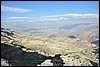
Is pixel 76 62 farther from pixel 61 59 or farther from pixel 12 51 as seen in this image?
pixel 12 51

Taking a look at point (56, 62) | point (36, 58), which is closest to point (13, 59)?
point (36, 58)

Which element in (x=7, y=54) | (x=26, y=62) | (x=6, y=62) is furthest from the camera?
(x=7, y=54)

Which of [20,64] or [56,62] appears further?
[56,62]

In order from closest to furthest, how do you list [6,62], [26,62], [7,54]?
1. [6,62]
2. [26,62]
3. [7,54]

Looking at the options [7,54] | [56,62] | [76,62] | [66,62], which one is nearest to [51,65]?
[56,62]

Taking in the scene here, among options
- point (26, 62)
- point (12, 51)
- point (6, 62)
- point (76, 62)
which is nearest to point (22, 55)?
point (12, 51)

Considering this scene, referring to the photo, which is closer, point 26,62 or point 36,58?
point 26,62

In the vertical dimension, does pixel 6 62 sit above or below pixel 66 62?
above

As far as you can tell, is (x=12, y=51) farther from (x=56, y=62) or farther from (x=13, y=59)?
(x=56, y=62)
